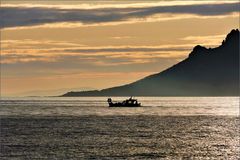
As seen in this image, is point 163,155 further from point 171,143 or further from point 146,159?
point 171,143

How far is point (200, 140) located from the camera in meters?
121

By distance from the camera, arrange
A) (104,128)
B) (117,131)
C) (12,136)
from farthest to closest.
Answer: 1. (104,128)
2. (117,131)
3. (12,136)

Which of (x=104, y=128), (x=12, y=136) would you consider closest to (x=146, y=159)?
(x=12, y=136)

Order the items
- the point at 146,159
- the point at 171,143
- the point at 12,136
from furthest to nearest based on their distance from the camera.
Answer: the point at 12,136 → the point at 171,143 → the point at 146,159

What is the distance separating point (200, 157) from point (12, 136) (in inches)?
1742

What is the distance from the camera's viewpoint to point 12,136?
413ft

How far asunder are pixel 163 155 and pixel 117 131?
44.5 metres

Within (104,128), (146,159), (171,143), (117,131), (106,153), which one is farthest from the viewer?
(104,128)

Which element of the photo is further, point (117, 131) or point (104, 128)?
point (104, 128)

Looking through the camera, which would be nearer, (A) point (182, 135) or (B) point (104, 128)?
(A) point (182, 135)

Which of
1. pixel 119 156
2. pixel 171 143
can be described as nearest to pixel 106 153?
pixel 119 156

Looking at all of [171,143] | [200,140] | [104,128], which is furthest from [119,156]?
[104,128]

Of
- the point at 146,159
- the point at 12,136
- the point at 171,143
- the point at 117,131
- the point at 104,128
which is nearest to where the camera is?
the point at 146,159

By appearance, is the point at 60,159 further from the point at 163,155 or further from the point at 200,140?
the point at 200,140
